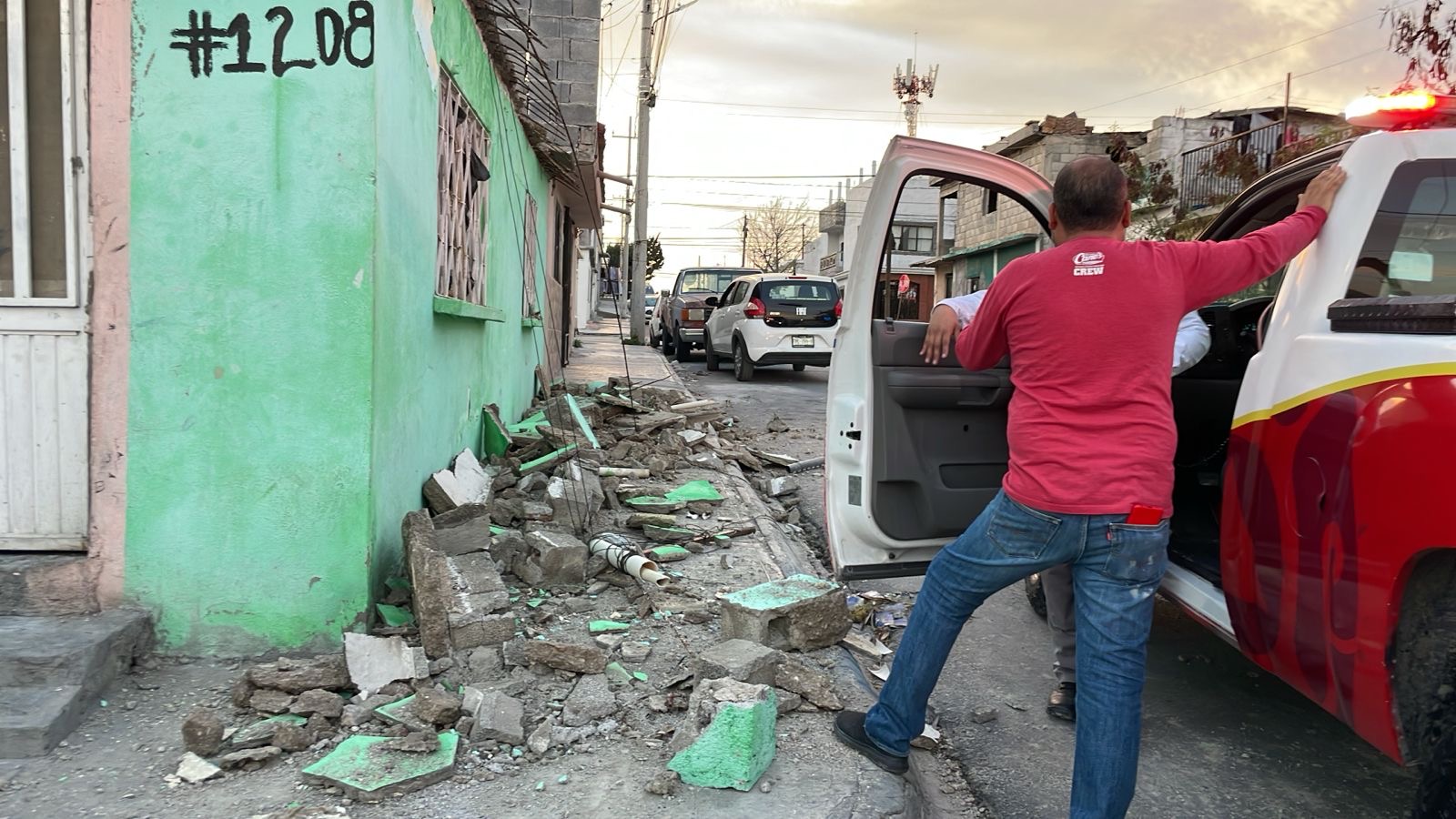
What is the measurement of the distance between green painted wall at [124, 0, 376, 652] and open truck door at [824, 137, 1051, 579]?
1839 mm

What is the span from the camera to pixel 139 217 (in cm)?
331

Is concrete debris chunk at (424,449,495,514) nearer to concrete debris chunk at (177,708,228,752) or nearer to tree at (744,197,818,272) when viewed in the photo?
concrete debris chunk at (177,708,228,752)

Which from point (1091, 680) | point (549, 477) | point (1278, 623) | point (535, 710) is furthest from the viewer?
point (549, 477)

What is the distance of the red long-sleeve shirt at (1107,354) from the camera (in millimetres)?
2441

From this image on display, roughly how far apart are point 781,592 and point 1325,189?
2.43 meters

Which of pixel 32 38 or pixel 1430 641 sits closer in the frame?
pixel 1430 641

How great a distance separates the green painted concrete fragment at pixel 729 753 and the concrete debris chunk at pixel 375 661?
3.52ft

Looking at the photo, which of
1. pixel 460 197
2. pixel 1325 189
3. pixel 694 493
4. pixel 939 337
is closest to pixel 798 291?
pixel 694 493

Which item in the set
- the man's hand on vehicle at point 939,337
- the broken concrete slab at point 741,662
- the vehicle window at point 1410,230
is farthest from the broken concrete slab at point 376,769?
the vehicle window at point 1410,230

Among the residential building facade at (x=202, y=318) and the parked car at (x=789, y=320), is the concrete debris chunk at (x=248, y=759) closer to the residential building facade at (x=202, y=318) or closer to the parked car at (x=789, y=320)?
the residential building facade at (x=202, y=318)

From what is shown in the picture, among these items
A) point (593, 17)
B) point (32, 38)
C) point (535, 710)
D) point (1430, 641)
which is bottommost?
point (535, 710)

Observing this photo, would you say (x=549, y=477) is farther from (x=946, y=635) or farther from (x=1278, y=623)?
(x=1278, y=623)

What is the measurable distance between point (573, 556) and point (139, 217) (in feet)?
7.26

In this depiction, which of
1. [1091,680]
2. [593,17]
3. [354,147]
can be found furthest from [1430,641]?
[593,17]
